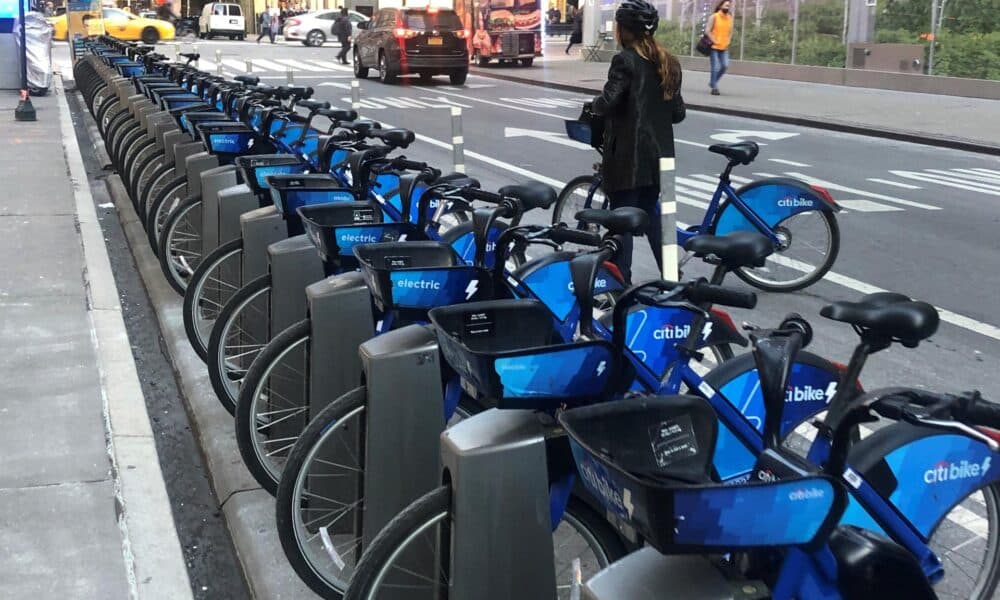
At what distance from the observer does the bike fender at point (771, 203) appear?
779 cm

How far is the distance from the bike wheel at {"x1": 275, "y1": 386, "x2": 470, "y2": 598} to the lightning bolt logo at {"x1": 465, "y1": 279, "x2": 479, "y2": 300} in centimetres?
38

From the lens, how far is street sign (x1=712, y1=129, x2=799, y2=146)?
1745cm

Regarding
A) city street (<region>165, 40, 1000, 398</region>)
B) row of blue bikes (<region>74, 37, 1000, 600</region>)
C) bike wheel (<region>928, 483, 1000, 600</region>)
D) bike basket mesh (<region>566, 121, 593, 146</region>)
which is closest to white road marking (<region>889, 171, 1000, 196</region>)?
city street (<region>165, 40, 1000, 398</region>)

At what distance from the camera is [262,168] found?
21.2ft

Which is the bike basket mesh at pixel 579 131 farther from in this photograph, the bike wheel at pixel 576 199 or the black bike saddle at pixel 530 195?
the black bike saddle at pixel 530 195

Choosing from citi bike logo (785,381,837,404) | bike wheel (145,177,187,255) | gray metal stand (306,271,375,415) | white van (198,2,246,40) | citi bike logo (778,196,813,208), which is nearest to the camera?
citi bike logo (785,381,837,404)

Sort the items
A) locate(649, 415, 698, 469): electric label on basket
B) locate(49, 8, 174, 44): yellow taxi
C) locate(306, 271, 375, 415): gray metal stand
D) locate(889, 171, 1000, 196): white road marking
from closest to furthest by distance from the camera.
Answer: locate(649, 415, 698, 469): electric label on basket → locate(306, 271, 375, 415): gray metal stand → locate(889, 171, 1000, 196): white road marking → locate(49, 8, 174, 44): yellow taxi

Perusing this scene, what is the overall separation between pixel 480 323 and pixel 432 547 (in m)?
0.73

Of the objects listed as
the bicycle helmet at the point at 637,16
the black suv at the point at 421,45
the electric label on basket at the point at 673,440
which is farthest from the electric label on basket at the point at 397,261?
the black suv at the point at 421,45

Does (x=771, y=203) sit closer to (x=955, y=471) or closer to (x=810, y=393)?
(x=810, y=393)

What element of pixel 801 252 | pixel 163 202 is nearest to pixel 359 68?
pixel 163 202

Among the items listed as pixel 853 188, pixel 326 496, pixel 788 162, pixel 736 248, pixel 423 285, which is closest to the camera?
pixel 736 248

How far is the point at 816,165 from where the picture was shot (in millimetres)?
14625

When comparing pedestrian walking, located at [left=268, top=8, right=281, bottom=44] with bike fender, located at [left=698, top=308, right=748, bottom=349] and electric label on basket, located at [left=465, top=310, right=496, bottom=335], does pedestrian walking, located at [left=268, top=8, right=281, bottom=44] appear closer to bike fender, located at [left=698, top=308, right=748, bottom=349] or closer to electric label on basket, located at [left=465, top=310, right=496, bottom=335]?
bike fender, located at [left=698, top=308, right=748, bottom=349]
